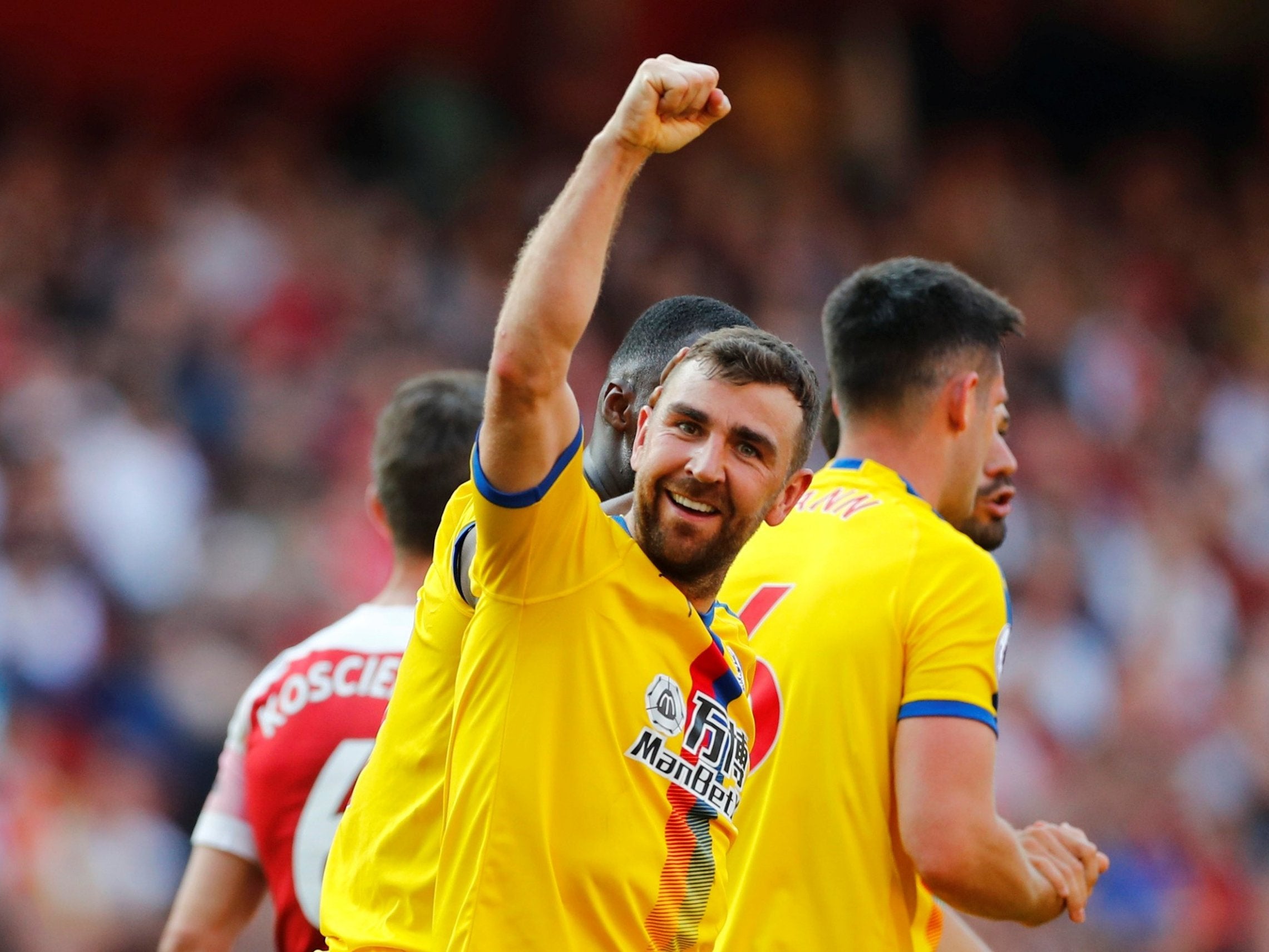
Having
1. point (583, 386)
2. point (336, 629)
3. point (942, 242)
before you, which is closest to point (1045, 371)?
point (942, 242)

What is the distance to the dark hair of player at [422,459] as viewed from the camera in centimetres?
416

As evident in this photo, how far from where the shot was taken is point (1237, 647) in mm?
11055

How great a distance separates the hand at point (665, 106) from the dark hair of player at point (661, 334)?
2.13ft

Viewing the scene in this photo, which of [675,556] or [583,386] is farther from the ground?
[583,386]

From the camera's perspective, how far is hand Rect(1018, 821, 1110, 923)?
3648 millimetres

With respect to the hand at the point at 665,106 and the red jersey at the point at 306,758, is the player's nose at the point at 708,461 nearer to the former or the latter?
the hand at the point at 665,106

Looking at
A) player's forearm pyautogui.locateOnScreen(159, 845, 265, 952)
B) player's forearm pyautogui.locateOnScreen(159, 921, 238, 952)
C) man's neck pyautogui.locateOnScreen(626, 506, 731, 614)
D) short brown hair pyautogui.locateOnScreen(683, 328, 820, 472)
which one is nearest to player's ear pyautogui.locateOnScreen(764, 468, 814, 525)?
short brown hair pyautogui.locateOnScreen(683, 328, 820, 472)

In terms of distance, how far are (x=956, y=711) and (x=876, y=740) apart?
21 cm

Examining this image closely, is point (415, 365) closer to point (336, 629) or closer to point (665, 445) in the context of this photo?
point (336, 629)

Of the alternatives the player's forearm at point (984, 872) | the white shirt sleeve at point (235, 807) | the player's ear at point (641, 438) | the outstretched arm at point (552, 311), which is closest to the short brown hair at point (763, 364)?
the player's ear at point (641, 438)

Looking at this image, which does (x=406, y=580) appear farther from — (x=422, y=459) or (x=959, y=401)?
(x=959, y=401)

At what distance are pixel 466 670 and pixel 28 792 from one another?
196 inches

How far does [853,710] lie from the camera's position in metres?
3.67

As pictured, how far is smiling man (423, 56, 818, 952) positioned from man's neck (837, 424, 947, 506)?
1069 mm
